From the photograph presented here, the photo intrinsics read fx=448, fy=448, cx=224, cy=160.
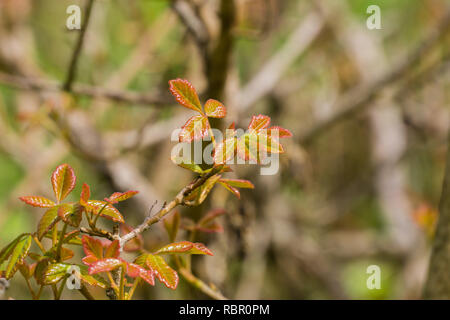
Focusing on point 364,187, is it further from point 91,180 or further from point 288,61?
point 91,180

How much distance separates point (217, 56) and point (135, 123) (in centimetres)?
102

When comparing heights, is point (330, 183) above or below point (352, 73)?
below

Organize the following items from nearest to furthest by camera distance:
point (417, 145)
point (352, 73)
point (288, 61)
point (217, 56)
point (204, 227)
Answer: point (204, 227), point (217, 56), point (288, 61), point (417, 145), point (352, 73)

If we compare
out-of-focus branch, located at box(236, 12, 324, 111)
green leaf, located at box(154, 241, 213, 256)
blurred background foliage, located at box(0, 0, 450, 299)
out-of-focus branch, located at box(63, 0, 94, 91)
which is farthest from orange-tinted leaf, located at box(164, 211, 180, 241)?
out-of-focus branch, located at box(236, 12, 324, 111)

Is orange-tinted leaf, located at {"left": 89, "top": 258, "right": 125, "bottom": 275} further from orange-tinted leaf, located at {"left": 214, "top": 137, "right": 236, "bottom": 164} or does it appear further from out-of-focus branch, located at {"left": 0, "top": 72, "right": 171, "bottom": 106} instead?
out-of-focus branch, located at {"left": 0, "top": 72, "right": 171, "bottom": 106}

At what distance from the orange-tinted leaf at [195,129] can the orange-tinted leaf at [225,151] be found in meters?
0.02

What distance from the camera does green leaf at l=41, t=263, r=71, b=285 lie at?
1.21ft

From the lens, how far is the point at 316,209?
187 centimetres

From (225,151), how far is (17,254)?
0.20 m

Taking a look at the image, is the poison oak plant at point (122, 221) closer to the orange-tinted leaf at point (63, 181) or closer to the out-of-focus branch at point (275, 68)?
the orange-tinted leaf at point (63, 181)

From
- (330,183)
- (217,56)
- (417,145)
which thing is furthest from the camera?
(330,183)

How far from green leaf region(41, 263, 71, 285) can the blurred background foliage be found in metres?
0.33

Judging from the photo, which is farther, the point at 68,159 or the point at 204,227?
the point at 68,159
